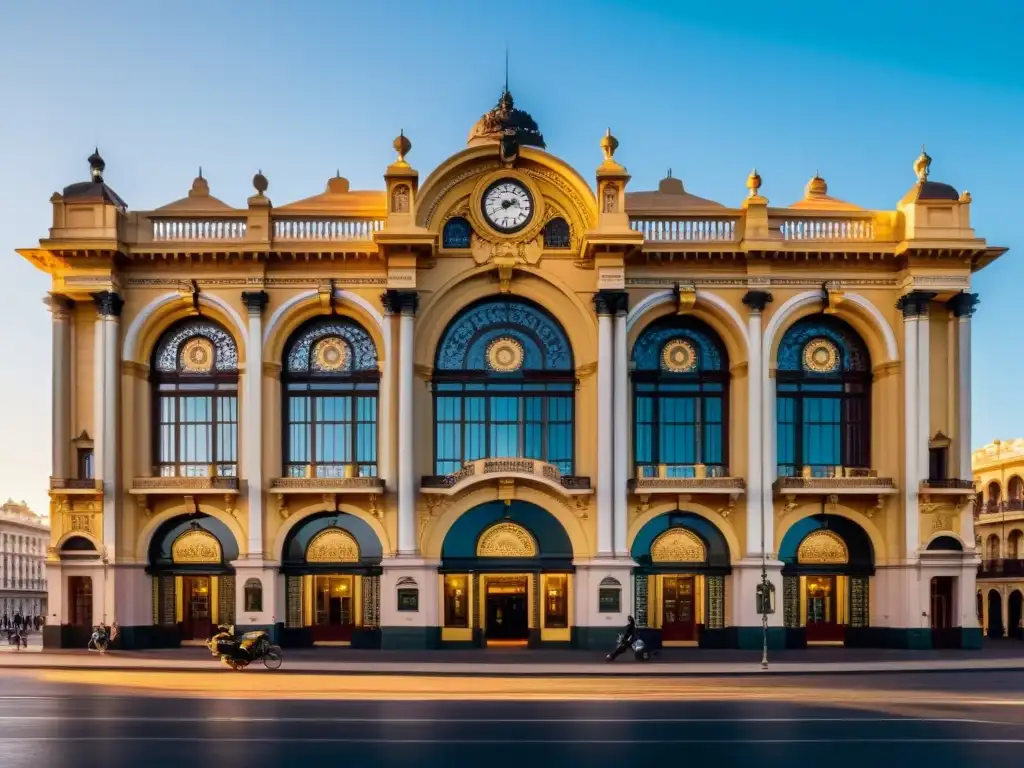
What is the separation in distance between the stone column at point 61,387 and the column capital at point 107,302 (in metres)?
1.34

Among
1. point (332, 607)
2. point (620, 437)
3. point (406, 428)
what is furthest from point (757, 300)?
point (332, 607)

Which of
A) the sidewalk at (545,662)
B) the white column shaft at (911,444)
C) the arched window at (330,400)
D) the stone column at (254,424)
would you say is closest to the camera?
the sidewalk at (545,662)

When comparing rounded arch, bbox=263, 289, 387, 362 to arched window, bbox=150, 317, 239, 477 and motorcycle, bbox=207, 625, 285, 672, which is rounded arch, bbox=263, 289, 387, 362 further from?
motorcycle, bbox=207, 625, 285, 672

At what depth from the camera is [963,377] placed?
44.2 metres

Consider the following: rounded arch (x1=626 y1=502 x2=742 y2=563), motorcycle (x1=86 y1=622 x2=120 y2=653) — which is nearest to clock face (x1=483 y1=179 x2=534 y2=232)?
rounded arch (x1=626 y1=502 x2=742 y2=563)

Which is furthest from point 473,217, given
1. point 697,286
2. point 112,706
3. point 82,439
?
point 112,706

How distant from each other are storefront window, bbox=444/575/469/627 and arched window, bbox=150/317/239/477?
9515 millimetres

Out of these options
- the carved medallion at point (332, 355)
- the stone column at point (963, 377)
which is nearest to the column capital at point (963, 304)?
the stone column at point (963, 377)

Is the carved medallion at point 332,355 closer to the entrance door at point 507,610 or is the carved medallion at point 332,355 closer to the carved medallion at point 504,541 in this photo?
the carved medallion at point 504,541

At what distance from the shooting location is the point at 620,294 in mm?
43094

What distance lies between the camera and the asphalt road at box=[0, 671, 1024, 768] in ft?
56.6

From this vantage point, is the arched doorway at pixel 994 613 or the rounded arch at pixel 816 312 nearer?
the rounded arch at pixel 816 312

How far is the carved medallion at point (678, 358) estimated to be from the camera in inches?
1784

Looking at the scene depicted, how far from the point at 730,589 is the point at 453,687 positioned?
18600 millimetres
